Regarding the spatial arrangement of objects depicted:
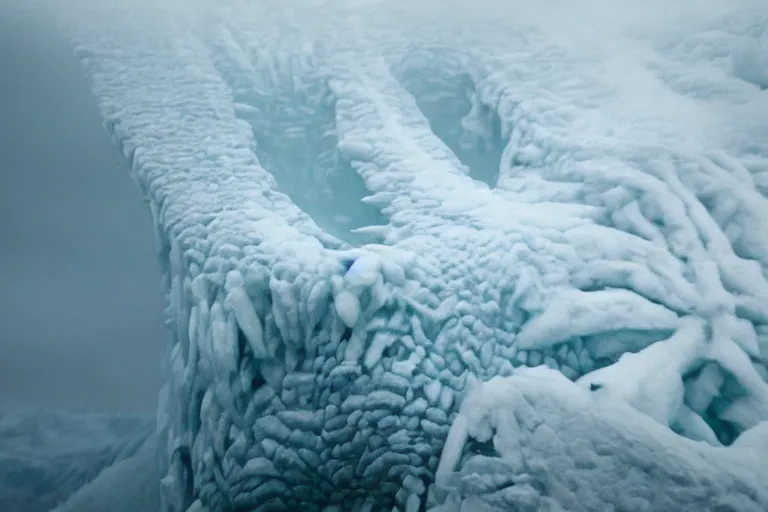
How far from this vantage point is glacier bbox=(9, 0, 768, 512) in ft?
1.92

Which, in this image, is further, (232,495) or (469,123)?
(469,123)

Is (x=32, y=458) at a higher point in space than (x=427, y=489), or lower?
lower

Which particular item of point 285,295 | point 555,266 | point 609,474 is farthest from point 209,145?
point 609,474

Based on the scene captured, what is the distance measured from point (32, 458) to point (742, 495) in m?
1.07

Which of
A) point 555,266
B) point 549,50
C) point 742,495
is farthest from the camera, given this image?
point 549,50

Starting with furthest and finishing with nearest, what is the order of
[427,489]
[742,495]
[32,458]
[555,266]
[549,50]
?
[549,50]
[32,458]
[555,266]
[427,489]
[742,495]

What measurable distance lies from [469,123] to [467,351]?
0.57 meters

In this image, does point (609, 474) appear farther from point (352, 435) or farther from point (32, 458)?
point (32, 458)

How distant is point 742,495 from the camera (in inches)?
18.5

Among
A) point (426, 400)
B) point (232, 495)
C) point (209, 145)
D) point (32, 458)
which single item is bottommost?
point (32, 458)

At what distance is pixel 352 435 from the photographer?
0.66m

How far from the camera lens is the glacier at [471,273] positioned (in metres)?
0.58

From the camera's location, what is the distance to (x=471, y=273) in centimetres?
75

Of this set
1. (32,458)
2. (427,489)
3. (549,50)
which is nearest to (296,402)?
(427,489)
